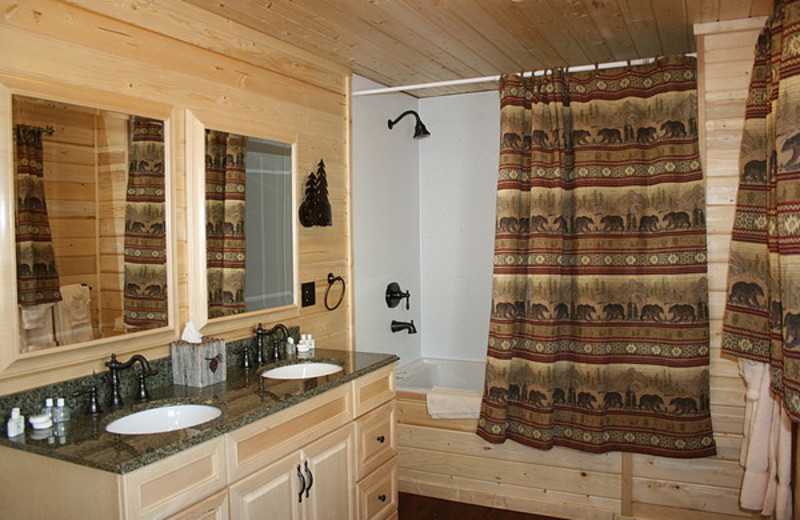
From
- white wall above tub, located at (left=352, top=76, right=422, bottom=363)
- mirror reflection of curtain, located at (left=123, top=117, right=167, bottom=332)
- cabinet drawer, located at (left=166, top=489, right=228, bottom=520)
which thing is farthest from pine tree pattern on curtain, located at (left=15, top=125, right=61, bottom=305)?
white wall above tub, located at (left=352, top=76, right=422, bottom=363)

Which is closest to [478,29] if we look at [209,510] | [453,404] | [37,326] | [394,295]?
[394,295]

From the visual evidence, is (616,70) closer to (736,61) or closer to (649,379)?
(736,61)

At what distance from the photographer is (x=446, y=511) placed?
321 cm

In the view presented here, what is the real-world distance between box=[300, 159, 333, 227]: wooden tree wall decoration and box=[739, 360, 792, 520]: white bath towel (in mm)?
1974

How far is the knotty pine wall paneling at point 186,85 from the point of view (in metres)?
1.86

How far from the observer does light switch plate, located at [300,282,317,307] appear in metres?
3.02

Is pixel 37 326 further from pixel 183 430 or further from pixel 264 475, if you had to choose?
pixel 264 475

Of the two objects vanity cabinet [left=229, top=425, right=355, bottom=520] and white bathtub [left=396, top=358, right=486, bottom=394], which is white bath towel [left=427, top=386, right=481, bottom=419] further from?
vanity cabinet [left=229, top=425, right=355, bottom=520]

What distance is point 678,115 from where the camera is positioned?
2883 mm

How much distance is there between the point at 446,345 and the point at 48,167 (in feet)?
9.78

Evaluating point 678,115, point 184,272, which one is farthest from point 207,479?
point 678,115

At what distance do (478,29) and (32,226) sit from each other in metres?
1.94

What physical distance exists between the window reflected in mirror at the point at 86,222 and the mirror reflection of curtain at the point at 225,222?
0.23m

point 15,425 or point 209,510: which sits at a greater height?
point 15,425
